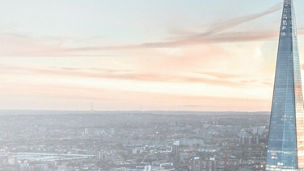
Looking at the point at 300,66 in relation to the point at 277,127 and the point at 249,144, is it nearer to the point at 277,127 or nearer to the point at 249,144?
the point at 277,127

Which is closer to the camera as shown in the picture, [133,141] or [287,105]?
[287,105]

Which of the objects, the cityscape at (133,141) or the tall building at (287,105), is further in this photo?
the cityscape at (133,141)

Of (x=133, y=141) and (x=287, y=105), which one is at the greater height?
(x=287, y=105)

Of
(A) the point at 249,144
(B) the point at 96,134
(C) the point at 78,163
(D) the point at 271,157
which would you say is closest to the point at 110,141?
(B) the point at 96,134

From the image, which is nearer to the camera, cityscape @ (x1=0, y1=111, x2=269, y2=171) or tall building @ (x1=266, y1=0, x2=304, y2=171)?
tall building @ (x1=266, y1=0, x2=304, y2=171)
